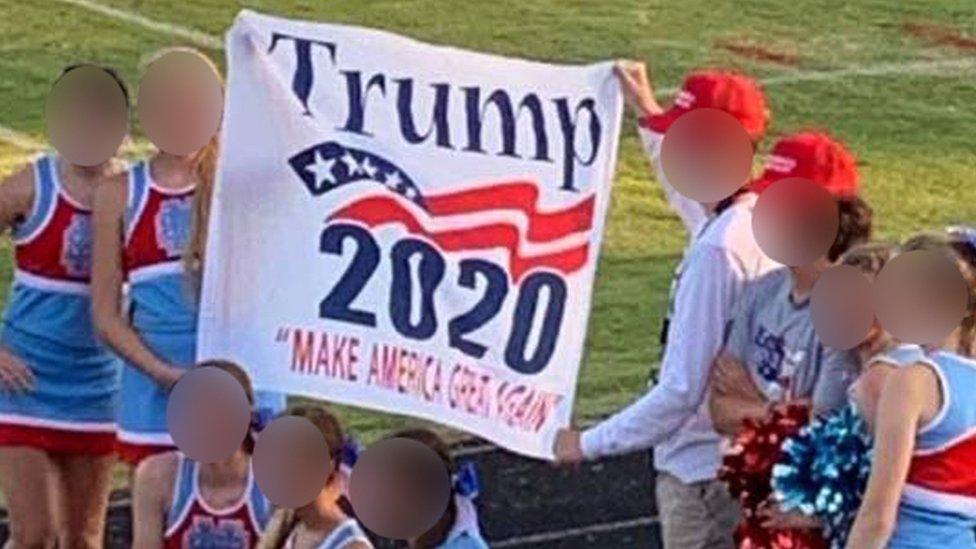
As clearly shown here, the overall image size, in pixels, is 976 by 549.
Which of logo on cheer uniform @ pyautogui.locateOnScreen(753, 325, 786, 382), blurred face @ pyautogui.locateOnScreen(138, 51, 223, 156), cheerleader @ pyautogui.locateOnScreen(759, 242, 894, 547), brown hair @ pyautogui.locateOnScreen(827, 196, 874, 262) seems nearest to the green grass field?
blurred face @ pyautogui.locateOnScreen(138, 51, 223, 156)

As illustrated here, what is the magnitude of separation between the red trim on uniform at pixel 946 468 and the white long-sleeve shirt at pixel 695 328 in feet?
2.68

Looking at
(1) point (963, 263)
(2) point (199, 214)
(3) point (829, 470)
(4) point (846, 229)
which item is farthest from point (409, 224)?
(1) point (963, 263)

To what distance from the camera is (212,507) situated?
640cm

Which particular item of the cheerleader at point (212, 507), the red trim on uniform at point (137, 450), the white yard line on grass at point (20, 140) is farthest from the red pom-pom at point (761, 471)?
the white yard line on grass at point (20, 140)

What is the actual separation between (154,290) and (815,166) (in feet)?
6.01

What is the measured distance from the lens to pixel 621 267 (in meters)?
12.2

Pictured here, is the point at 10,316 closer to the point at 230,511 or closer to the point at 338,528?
the point at 230,511

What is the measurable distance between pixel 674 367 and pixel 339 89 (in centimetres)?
131

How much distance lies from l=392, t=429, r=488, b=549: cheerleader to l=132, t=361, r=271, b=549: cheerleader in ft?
2.88

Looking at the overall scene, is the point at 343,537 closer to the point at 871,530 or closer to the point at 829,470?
the point at 829,470

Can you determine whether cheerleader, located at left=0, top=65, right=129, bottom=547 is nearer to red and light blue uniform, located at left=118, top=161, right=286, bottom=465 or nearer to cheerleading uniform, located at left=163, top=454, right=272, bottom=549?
red and light blue uniform, located at left=118, top=161, right=286, bottom=465

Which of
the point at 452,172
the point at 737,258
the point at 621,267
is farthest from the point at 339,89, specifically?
the point at 621,267

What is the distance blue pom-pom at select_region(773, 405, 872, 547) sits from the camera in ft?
18.6

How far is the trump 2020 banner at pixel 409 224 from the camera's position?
6.61m
